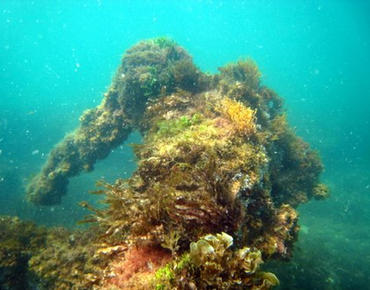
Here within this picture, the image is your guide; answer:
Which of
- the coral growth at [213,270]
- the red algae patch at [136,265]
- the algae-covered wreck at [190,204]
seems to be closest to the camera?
the coral growth at [213,270]

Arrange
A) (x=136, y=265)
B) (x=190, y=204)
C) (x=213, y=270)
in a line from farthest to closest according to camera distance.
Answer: (x=190, y=204) < (x=136, y=265) < (x=213, y=270)

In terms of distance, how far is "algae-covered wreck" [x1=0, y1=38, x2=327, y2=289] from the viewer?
102 inches

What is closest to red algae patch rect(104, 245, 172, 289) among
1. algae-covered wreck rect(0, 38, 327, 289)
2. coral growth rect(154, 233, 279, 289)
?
algae-covered wreck rect(0, 38, 327, 289)

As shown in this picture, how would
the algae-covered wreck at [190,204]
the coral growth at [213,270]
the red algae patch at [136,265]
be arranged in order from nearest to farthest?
the coral growth at [213,270] < the algae-covered wreck at [190,204] < the red algae patch at [136,265]

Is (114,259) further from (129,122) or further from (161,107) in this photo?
(129,122)

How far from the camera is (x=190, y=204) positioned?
3.34 meters

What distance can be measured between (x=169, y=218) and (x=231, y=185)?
4.54 ft

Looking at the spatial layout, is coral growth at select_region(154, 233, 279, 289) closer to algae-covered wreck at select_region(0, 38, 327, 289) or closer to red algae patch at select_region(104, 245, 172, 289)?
algae-covered wreck at select_region(0, 38, 327, 289)

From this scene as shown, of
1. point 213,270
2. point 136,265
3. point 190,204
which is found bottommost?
point 136,265

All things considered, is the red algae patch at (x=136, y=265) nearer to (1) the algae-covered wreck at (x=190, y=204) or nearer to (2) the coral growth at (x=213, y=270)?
(1) the algae-covered wreck at (x=190, y=204)

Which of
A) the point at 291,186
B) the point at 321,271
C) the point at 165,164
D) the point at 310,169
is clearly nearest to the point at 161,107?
the point at 165,164

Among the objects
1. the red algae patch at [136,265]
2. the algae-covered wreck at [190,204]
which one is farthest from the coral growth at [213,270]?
the red algae patch at [136,265]

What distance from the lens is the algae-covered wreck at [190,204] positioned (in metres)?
2.59

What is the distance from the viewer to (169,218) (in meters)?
3.21
